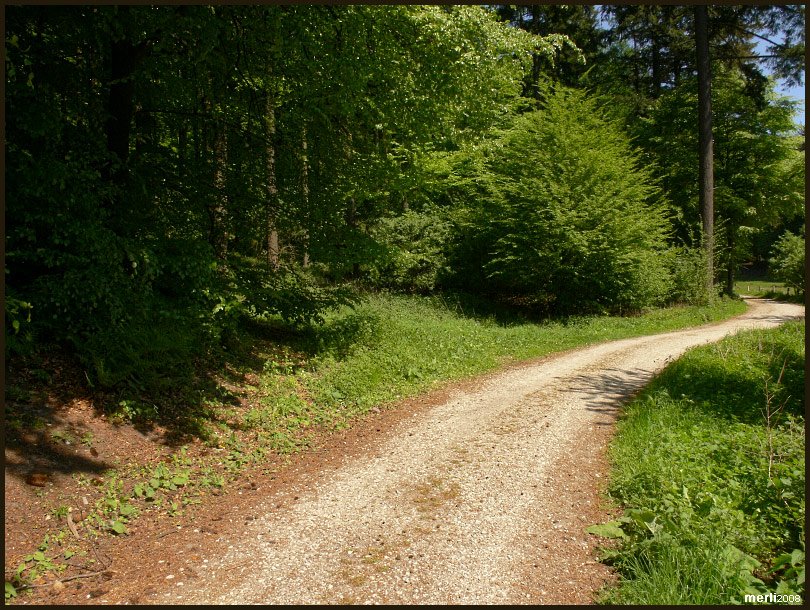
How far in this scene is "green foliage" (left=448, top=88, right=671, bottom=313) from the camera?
16.6 meters

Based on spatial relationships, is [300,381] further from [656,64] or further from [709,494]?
[656,64]

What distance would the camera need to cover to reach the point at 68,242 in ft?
17.4

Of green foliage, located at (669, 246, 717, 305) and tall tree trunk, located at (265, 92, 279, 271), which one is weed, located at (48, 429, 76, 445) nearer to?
tall tree trunk, located at (265, 92, 279, 271)

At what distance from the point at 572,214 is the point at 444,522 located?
13590mm

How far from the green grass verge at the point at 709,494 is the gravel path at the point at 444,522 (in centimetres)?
41

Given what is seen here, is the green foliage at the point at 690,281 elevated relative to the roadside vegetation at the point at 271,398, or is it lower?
elevated

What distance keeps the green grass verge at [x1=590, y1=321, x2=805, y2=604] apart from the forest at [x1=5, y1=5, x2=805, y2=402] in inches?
227

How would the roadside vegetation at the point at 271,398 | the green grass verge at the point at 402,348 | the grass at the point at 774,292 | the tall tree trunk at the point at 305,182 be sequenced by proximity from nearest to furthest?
1. the roadside vegetation at the point at 271,398
2. the green grass verge at the point at 402,348
3. the tall tree trunk at the point at 305,182
4. the grass at the point at 774,292

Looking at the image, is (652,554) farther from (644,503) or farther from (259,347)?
(259,347)

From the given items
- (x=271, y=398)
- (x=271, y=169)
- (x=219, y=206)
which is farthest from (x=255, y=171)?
(x=271, y=398)

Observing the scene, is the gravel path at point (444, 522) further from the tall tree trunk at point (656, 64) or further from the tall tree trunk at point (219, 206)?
the tall tree trunk at point (656, 64)

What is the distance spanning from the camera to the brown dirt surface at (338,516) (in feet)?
12.9

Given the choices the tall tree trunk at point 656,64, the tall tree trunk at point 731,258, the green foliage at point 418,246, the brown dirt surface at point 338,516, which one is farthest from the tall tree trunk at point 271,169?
the tall tree trunk at point 731,258

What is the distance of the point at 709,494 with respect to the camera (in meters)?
4.69
